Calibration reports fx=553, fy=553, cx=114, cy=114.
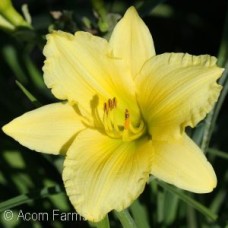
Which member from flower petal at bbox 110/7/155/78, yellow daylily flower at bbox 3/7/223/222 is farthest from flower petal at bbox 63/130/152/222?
flower petal at bbox 110/7/155/78

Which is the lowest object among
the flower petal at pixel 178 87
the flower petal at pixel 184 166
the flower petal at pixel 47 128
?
the flower petal at pixel 184 166

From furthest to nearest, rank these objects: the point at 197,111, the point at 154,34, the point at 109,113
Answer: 1. the point at 154,34
2. the point at 109,113
3. the point at 197,111

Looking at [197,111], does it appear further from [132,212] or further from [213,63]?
[132,212]

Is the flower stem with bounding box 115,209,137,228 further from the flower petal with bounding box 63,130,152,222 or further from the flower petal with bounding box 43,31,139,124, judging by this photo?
the flower petal with bounding box 43,31,139,124

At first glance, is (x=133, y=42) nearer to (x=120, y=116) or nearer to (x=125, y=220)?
(x=120, y=116)

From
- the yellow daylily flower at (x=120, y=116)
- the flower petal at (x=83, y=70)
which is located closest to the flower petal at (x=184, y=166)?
the yellow daylily flower at (x=120, y=116)

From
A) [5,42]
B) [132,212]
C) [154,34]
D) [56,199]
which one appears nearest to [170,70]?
[132,212]

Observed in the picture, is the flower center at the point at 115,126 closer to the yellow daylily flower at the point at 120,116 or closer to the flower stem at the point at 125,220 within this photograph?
the yellow daylily flower at the point at 120,116
